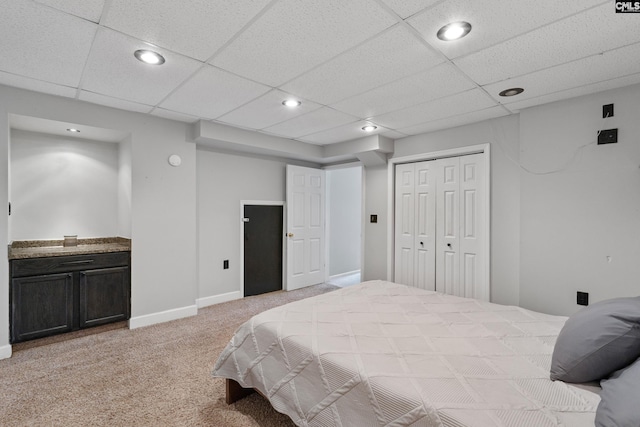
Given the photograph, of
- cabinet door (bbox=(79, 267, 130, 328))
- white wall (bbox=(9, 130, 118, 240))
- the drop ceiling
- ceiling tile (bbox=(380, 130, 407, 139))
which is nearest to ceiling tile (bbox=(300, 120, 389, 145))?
ceiling tile (bbox=(380, 130, 407, 139))

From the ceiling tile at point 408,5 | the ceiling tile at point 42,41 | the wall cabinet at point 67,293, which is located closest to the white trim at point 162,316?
the wall cabinet at point 67,293

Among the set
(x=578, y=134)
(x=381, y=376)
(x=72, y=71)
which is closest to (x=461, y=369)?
(x=381, y=376)

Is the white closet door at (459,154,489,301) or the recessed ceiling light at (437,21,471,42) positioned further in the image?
the white closet door at (459,154,489,301)

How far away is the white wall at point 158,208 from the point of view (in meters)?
3.24

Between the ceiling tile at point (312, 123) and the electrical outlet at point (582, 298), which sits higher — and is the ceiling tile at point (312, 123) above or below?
above

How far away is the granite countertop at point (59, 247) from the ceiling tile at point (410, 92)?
118 inches

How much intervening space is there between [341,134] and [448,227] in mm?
1944

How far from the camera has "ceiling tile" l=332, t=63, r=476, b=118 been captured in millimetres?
2367

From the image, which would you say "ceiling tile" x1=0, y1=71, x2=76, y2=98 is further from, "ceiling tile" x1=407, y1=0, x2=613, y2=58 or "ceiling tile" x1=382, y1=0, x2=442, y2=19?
"ceiling tile" x1=407, y1=0, x2=613, y2=58

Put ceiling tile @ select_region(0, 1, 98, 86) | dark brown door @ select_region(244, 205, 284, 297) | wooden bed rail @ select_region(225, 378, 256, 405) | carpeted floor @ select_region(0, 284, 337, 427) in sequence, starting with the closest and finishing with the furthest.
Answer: ceiling tile @ select_region(0, 1, 98, 86), carpeted floor @ select_region(0, 284, 337, 427), wooden bed rail @ select_region(225, 378, 256, 405), dark brown door @ select_region(244, 205, 284, 297)

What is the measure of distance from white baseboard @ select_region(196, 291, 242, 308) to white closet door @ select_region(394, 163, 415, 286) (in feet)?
8.06

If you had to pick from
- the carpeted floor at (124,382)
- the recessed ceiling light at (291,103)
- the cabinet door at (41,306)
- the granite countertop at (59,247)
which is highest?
the recessed ceiling light at (291,103)

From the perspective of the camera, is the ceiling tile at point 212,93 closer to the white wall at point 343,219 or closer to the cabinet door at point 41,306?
the cabinet door at point 41,306

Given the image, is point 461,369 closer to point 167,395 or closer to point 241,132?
point 167,395
